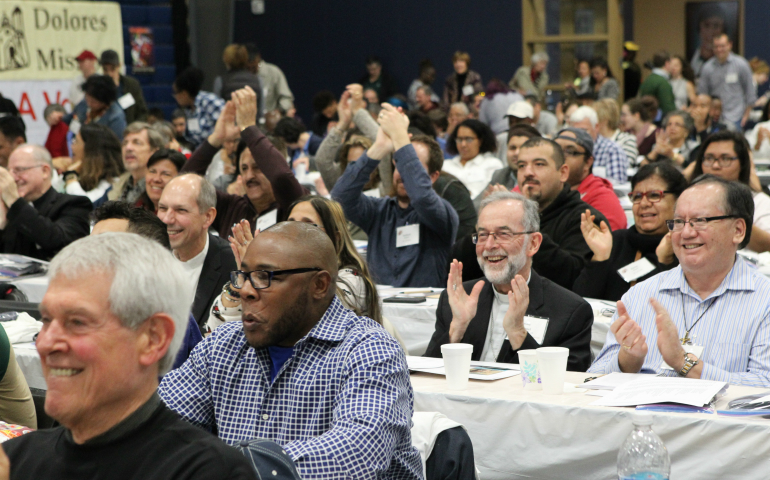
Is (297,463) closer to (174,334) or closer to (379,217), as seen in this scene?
(174,334)

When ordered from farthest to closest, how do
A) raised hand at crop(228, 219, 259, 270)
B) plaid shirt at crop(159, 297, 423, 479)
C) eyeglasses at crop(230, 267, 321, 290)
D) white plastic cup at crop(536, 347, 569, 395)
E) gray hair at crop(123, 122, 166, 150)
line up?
gray hair at crop(123, 122, 166, 150), raised hand at crop(228, 219, 259, 270), white plastic cup at crop(536, 347, 569, 395), eyeglasses at crop(230, 267, 321, 290), plaid shirt at crop(159, 297, 423, 479)

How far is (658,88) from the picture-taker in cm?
1224

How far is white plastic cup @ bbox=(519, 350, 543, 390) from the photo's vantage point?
257 cm

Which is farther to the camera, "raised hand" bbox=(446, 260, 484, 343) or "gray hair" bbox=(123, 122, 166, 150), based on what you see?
"gray hair" bbox=(123, 122, 166, 150)

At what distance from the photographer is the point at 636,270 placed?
3.91 metres

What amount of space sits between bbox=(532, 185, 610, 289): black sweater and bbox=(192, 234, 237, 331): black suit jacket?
1.44 metres

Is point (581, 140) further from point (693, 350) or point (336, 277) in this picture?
point (336, 277)

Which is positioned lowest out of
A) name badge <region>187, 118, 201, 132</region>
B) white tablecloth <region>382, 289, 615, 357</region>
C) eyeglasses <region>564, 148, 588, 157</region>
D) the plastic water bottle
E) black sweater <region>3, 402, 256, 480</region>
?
white tablecloth <region>382, 289, 615, 357</region>

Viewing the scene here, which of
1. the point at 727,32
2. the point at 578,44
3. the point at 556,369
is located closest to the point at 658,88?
the point at 578,44

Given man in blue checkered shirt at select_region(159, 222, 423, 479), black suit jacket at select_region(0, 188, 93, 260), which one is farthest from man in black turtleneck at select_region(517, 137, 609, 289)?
black suit jacket at select_region(0, 188, 93, 260)

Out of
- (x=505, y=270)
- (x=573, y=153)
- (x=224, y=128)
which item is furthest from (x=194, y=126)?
(x=505, y=270)

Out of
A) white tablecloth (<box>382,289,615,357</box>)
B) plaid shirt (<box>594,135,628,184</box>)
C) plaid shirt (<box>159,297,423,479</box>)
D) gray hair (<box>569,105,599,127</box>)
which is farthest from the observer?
gray hair (<box>569,105,599,127</box>)

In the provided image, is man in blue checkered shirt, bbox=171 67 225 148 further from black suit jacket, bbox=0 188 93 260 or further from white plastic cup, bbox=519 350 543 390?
white plastic cup, bbox=519 350 543 390

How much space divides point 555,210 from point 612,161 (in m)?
3.60
